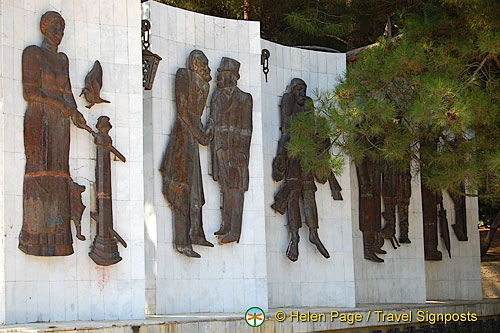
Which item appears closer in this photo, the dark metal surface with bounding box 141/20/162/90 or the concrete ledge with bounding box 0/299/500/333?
the concrete ledge with bounding box 0/299/500/333

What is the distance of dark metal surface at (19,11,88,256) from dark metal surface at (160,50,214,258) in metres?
1.50

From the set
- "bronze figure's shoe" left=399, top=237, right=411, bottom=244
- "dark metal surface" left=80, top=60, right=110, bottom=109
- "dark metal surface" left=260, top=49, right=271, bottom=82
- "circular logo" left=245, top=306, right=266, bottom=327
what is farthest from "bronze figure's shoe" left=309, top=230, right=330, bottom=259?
"circular logo" left=245, top=306, right=266, bottom=327

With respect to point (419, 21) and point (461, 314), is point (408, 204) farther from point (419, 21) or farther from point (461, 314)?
point (419, 21)

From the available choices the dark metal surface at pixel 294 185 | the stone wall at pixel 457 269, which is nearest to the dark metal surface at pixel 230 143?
the dark metal surface at pixel 294 185

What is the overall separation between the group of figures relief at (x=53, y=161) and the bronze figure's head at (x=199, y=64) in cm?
166

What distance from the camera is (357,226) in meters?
13.0

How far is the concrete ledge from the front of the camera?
26.0 feet

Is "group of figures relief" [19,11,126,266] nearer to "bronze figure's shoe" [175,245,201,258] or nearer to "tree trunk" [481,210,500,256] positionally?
"bronze figure's shoe" [175,245,201,258]

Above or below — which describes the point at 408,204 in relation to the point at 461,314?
above

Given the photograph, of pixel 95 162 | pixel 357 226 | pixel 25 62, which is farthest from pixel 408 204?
pixel 25 62

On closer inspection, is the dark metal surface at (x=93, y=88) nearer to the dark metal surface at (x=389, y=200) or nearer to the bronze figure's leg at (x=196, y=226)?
the bronze figure's leg at (x=196, y=226)

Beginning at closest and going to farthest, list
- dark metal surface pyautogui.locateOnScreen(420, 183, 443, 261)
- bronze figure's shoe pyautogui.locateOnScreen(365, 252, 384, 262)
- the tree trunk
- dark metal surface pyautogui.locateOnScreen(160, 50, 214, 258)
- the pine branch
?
dark metal surface pyautogui.locateOnScreen(160, 50, 214, 258), the pine branch, bronze figure's shoe pyautogui.locateOnScreen(365, 252, 384, 262), dark metal surface pyautogui.locateOnScreen(420, 183, 443, 261), the tree trunk

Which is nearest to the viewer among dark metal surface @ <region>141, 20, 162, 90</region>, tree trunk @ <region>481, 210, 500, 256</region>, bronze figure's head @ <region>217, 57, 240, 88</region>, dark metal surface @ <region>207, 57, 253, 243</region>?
dark metal surface @ <region>141, 20, 162, 90</region>

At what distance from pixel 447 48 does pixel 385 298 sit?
13.1 ft
